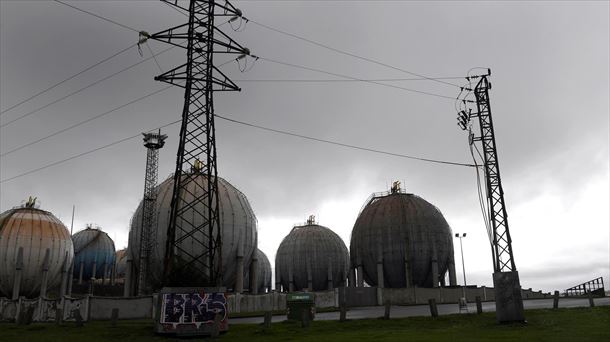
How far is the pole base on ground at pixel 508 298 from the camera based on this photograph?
23266 millimetres

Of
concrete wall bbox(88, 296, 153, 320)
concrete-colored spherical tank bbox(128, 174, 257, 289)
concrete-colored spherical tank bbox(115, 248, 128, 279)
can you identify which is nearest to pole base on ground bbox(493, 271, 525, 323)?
concrete-colored spherical tank bbox(128, 174, 257, 289)

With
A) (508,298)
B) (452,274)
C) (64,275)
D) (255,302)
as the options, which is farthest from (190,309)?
(452,274)

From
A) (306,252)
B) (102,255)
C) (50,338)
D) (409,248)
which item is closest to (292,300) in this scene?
(50,338)

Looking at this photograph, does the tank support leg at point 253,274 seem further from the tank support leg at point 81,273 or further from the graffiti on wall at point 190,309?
the tank support leg at point 81,273

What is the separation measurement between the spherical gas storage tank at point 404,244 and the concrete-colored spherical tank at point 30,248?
126ft

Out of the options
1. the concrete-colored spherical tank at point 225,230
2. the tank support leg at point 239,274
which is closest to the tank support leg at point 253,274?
the concrete-colored spherical tank at point 225,230

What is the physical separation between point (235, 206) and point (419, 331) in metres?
29.0

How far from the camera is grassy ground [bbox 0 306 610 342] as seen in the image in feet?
60.8

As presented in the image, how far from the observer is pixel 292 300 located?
31.5m

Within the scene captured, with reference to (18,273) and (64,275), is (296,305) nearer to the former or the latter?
(18,273)

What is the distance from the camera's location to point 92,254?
93.9m

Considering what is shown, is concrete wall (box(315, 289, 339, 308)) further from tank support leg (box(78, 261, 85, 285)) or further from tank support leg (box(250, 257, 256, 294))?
tank support leg (box(78, 261, 85, 285))

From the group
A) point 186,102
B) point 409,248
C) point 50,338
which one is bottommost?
point 50,338

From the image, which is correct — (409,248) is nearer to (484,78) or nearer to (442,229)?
(442,229)
